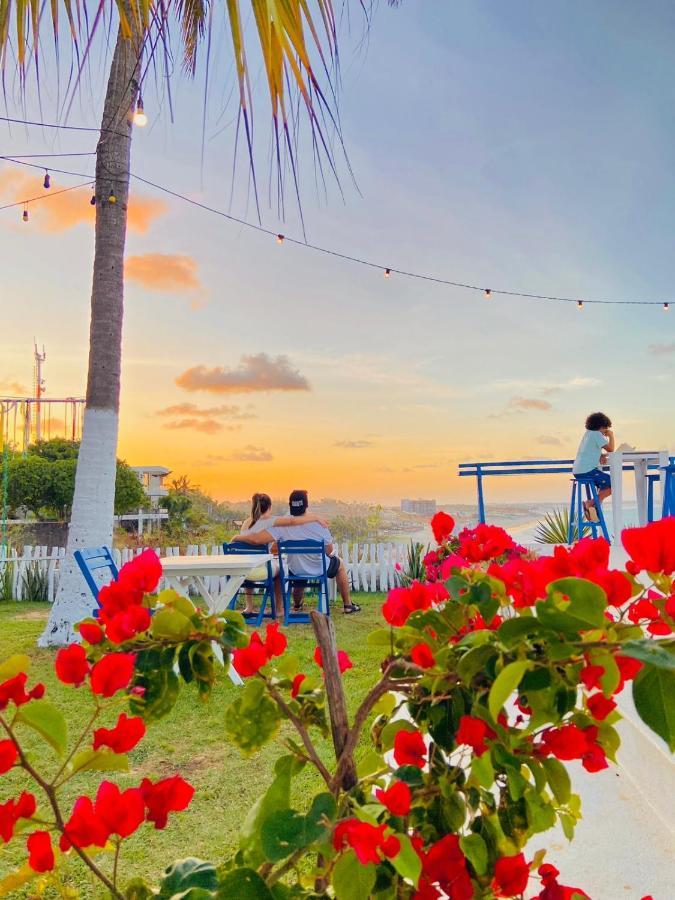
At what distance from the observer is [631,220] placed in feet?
29.9

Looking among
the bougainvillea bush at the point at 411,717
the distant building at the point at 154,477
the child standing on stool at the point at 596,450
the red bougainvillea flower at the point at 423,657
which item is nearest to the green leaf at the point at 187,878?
the bougainvillea bush at the point at 411,717

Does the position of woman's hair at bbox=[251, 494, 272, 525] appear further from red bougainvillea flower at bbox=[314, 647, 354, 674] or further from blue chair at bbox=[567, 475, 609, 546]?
red bougainvillea flower at bbox=[314, 647, 354, 674]

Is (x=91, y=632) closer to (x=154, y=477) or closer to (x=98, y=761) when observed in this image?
(x=98, y=761)

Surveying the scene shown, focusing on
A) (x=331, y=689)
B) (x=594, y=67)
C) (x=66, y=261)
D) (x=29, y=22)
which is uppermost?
(x=594, y=67)

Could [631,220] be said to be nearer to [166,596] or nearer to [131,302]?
[131,302]

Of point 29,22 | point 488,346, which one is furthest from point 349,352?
point 29,22

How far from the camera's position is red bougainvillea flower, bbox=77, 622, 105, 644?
0.82 meters

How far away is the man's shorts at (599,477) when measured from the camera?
6.85 m

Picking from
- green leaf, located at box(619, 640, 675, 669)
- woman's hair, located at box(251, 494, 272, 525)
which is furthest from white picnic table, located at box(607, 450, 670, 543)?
green leaf, located at box(619, 640, 675, 669)

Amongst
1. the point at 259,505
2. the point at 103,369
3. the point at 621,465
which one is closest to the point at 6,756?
the point at 103,369

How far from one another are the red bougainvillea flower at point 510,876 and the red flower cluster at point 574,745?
129 mm

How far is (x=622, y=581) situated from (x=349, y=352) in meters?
9.74

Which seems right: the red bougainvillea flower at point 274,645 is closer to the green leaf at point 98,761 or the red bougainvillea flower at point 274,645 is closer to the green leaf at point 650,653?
the green leaf at point 98,761

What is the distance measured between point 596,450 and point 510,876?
21.8 feet
